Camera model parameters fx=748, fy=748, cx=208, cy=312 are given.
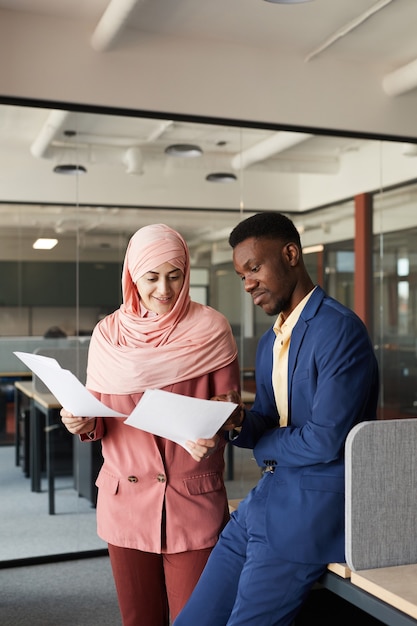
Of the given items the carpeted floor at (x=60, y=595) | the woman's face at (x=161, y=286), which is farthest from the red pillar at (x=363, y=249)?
the woman's face at (x=161, y=286)

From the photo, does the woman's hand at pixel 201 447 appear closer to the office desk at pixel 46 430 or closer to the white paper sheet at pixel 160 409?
the white paper sheet at pixel 160 409

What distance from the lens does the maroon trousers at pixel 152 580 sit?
2086mm

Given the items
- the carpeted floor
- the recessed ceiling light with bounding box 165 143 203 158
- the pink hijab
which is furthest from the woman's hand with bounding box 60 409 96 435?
the recessed ceiling light with bounding box 165 143 203 158

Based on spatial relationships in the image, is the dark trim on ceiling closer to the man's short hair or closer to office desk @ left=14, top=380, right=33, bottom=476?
office desk @ left=14, top=380, right=33, bottom=476

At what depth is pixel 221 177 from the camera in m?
4.77

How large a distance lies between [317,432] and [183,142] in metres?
3.17

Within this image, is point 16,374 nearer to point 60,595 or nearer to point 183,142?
point 60,595

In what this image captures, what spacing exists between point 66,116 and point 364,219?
2106 millimetres

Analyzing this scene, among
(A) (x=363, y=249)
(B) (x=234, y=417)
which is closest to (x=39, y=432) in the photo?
(A) (x=363, y=249)

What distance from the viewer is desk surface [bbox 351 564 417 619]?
1.66 metres

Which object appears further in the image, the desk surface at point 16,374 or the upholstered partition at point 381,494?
the desk surface at point 16,374

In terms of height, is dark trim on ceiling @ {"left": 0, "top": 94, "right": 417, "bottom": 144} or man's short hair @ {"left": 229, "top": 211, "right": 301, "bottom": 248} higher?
dark trim on ceiling @ {"left": 0, "top": 94, "right": 417, "bottom": 144}

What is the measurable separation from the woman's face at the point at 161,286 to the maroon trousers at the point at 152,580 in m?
0.69

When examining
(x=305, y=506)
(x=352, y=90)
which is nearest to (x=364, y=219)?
(x=352, y=90)
